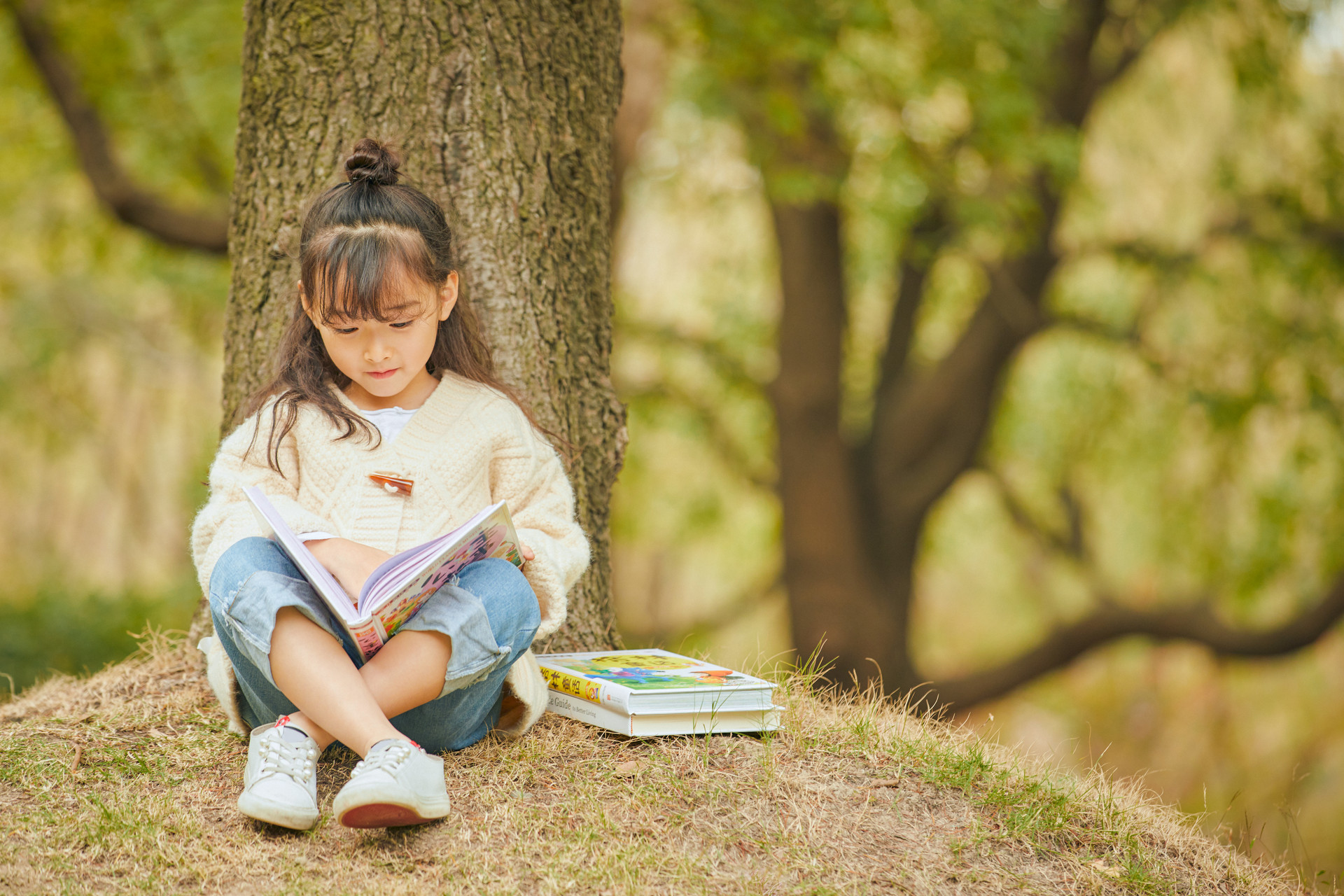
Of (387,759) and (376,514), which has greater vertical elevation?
(376,514)

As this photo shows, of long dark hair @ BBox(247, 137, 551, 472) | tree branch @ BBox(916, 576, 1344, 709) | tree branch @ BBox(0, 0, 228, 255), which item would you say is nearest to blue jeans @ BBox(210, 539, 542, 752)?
long dark hair @ BBox(247, 137, 551, 472)

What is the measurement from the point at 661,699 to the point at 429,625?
57cm

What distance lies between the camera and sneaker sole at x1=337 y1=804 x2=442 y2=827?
6.43ft

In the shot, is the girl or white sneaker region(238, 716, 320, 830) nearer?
white sneaker region(238, 716, 320, 830)

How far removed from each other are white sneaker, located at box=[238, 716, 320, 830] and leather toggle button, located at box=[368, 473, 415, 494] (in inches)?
20.7

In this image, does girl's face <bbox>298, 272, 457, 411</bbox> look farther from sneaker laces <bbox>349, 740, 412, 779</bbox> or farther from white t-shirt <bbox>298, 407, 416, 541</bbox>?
sneaker laces <bbox>349, 740, 412, 779</bbox>

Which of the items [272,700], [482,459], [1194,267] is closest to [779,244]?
[1194,267]

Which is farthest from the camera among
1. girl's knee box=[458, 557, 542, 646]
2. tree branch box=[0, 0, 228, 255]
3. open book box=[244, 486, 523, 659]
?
tree branch box=[0, 0, 228, 255]

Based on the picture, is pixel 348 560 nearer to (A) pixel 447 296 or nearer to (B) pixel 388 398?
(B) pixel 388 398

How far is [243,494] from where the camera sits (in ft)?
7.93

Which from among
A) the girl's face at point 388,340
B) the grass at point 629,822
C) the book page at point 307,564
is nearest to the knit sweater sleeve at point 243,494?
the book page at point 307,564

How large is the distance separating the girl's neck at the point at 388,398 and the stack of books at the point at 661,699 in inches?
28.6

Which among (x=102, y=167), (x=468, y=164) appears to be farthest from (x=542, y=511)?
(x=102, y=167)

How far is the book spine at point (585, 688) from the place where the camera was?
252 cm
